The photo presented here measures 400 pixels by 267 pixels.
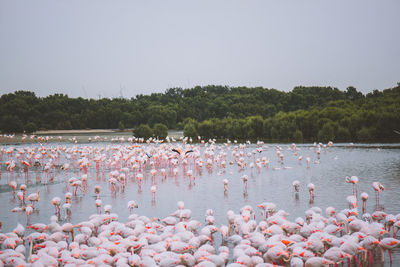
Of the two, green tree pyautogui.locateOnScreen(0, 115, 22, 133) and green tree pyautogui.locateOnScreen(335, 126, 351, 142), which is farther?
green tree pyautogui.locateOnScreen(0, 115, 22, 133)

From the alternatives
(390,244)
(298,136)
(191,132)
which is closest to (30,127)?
(191,132)

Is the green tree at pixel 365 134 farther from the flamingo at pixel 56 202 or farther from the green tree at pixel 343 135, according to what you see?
the flamingo at pixel 56 202

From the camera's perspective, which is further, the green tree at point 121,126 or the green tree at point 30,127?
the green tree at point 121,126

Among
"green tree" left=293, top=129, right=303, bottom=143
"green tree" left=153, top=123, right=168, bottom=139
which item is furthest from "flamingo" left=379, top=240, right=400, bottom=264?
"green tree" left=153, top=123, right=168, bottom=139

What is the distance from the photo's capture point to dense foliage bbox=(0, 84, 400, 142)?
4341cm

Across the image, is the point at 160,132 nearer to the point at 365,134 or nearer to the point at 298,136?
the point at 298,136

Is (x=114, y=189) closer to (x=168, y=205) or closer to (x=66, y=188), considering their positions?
(x=66, y=188)

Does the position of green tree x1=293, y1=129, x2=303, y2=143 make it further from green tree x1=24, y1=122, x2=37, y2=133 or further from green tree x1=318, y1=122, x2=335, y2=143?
green tree x1=24, y1=122, x2=37, y2=133

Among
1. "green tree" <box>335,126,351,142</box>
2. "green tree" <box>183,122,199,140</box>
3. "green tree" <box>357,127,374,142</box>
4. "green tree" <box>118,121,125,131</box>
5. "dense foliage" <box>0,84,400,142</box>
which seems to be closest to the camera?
"green tree" <box>357,127,374,142</box>

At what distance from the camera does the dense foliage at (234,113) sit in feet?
142

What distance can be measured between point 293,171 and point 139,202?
377 inches

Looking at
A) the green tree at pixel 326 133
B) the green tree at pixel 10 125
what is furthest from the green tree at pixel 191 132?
the green tree at pixel 10 125

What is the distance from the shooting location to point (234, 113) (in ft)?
270

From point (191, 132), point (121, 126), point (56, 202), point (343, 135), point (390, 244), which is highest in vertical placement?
point (121, 126)
